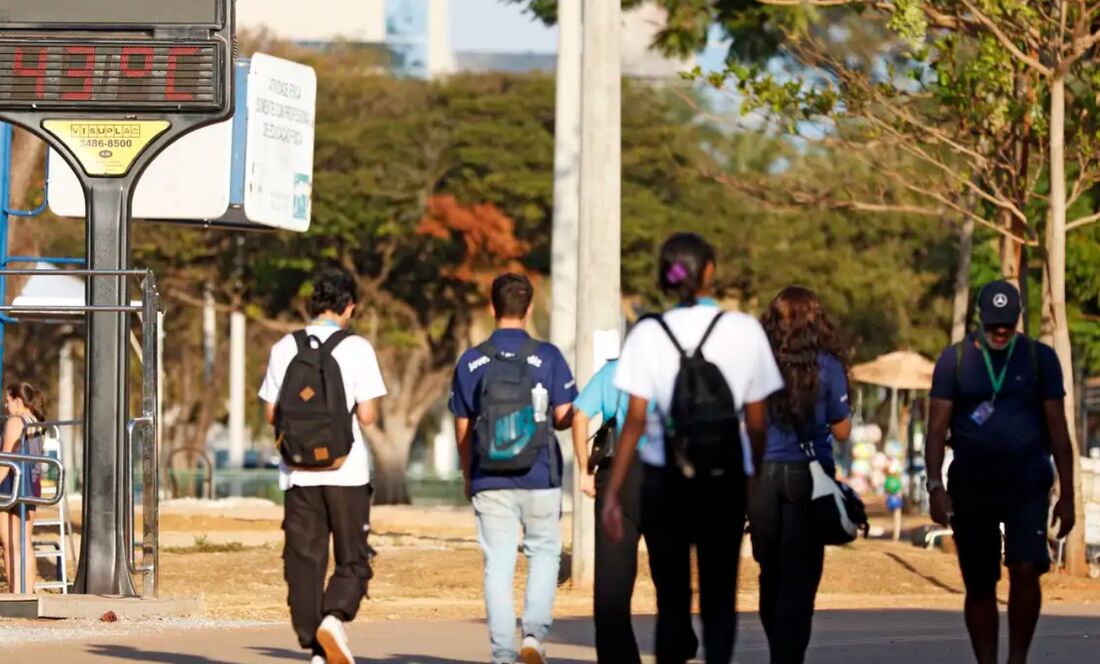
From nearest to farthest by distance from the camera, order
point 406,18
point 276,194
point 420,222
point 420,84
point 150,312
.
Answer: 1. point 150,312
2. point 276,194
3. point 420,222
4. point 420,84
5. point 406,18

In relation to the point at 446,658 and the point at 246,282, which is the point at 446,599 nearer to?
the point at 446,658

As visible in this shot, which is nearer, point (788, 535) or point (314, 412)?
point (788, 535)

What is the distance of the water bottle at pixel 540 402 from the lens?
9.52 m

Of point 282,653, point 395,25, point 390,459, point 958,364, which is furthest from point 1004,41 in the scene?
point 395,25

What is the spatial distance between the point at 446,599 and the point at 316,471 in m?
7.75

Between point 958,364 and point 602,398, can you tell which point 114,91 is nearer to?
point 602,398

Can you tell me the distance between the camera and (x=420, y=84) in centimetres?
4472

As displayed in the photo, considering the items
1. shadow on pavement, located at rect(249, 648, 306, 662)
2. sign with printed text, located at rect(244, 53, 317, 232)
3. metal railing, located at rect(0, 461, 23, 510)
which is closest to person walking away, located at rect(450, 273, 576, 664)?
shadow on pavement, located at rect(249, 648, 306, 662)

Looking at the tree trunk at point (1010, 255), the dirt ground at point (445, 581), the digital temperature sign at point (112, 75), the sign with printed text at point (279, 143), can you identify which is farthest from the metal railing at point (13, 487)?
the tree trunk at point (1010, 255)

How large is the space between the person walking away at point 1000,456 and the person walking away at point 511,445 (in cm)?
155

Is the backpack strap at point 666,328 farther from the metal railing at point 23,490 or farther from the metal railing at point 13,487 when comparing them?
the metal railing at point 13,487

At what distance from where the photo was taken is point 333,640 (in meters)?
9.51

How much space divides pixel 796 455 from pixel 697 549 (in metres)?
1.15

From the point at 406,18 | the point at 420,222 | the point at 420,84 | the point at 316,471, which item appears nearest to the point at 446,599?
the point at 316,471
